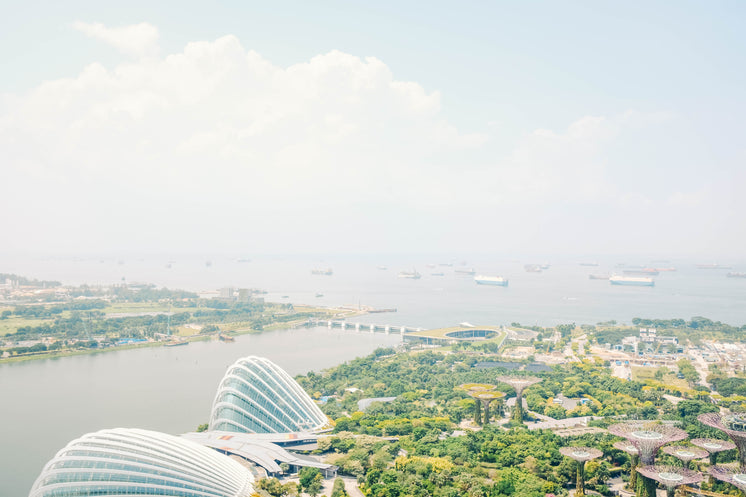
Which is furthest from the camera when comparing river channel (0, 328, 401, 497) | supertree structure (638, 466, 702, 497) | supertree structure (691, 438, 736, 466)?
river channel (0, 328, 401, 497)

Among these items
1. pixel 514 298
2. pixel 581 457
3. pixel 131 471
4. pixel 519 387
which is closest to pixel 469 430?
pixel 519 387

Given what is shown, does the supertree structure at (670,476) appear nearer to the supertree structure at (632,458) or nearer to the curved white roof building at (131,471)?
the supertree structure at (632,458)

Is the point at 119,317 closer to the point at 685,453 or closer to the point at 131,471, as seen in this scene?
the point at 131,471

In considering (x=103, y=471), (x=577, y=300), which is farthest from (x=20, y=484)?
(x=577, y=300)

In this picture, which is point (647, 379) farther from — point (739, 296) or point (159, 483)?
point (739, 296)

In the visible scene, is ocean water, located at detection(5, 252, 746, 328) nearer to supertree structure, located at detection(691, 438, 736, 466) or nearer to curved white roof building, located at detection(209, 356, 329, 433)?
curved white roof building, located at detection(209, 356, 329, 433)

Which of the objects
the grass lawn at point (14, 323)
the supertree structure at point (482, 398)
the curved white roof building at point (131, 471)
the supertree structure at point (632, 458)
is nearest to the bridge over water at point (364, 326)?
the grass lawn at point (14, 323)

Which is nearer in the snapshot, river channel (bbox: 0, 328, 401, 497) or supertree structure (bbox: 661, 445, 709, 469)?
supertree structure (bbox: 661, 445, 709, 469)

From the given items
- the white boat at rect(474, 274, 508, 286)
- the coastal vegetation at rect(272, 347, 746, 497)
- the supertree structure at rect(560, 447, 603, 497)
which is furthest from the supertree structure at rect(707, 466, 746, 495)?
the white boat at rect(474, 274, 508, 286)
